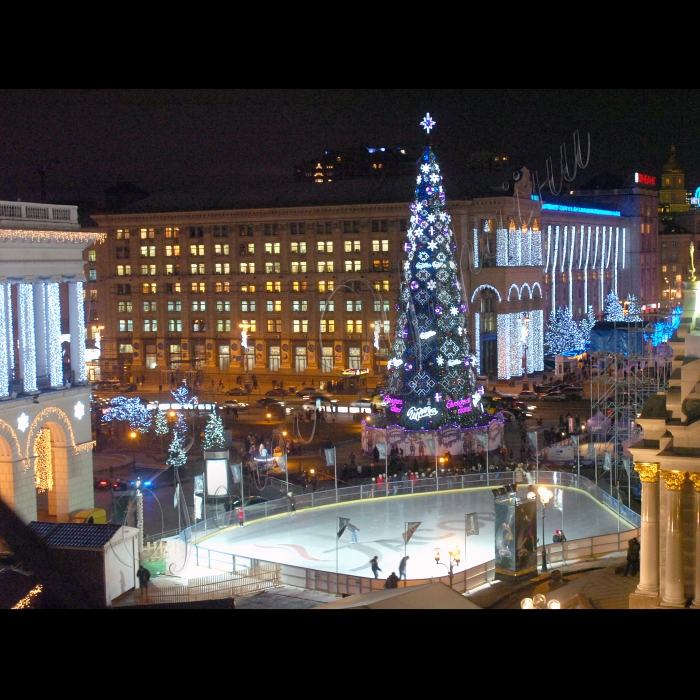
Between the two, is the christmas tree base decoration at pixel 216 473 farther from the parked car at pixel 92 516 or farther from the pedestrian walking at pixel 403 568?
the pedestrian walking at pixel 403 568

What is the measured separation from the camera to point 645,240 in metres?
106

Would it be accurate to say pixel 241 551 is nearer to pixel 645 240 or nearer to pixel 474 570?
pixel 474 570

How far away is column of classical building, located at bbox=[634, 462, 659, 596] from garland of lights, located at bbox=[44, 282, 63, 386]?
1852 cm

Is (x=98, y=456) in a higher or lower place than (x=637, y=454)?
lower

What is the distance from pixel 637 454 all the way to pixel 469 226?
51.6 m

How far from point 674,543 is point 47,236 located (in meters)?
20.0

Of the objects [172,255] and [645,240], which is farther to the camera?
[645,240]

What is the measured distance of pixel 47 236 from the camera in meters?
29.6

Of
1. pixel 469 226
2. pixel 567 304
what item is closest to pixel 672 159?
pixel 567 304

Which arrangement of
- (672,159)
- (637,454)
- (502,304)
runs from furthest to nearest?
(672,159)
(502,304)
(637,454)

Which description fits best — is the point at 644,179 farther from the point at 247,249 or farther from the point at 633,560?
the point at 633,560

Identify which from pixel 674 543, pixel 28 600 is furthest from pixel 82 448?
pixel 674 543

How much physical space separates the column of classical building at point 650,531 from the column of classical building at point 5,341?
17.3 metres

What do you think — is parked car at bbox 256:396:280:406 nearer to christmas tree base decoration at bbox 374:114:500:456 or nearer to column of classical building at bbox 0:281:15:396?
christmas tree base decoration at bbox 374:114:500:456
